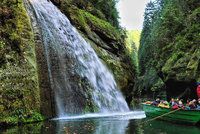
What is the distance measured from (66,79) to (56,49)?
1.95 meters

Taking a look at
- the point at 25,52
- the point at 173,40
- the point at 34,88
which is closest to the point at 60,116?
the point at 34,88

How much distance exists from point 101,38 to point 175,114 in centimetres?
1544

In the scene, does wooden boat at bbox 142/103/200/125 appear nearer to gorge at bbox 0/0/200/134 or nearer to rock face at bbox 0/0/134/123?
gorge at bbox 0/0/200/134

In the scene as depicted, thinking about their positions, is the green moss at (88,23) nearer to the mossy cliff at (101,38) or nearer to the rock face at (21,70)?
the mossy cliff at (101,38)

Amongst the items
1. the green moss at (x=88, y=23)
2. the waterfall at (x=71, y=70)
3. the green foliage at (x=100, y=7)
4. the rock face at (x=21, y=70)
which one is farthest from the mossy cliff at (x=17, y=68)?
the green foliage at (x=100, y=7)

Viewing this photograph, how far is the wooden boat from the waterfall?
386 cm

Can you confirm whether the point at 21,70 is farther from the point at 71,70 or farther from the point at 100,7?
the point at 100,7

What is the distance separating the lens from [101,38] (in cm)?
3266

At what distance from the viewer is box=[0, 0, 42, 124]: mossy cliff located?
56.1 ft

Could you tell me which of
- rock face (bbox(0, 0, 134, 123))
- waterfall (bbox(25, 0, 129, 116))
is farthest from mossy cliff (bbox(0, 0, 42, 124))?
waterfall (bbox(25, 0, 129, 116))

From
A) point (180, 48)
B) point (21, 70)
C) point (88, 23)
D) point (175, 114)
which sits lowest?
point (175, 114)

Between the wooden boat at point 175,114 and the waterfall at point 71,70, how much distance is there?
3859mm

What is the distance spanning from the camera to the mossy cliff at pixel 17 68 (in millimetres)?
17109

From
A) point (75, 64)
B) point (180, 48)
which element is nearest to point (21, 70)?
point (75, 64)
